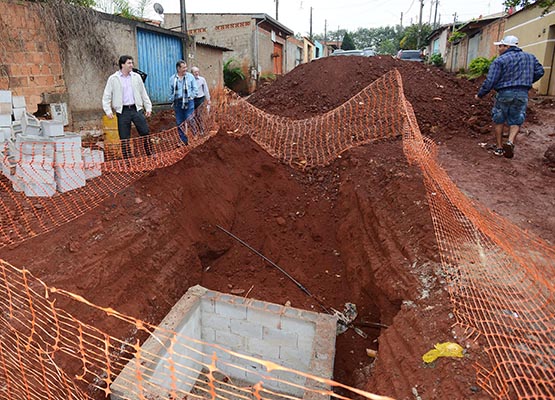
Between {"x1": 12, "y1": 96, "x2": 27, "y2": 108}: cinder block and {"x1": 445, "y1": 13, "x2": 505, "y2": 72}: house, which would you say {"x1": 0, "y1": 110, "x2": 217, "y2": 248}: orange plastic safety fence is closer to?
{"x1": 12, "y1": 96, "x2": 27, "y2": 108}: cinder block

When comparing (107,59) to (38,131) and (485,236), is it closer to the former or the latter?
(38,131)

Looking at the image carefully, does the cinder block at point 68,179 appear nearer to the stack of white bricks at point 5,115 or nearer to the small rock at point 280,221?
the stack of white bricks at point 5,115

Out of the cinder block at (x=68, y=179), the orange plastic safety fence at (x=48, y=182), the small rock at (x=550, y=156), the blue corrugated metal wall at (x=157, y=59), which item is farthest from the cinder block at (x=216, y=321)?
the blue corrugated metal wall at (x=157, y=59)

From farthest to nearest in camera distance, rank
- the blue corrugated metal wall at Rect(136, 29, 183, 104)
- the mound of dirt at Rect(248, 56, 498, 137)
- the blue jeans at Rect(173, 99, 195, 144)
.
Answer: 1. the blue corrugated metal wall at Rect(136, 29, 183, 104)
2. the mound of dirt at Rect(248, 56, 498, 137)
3. the blue jeans at Rect(173, 99, 195, 144)

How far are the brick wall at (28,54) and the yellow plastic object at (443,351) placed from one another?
684cm

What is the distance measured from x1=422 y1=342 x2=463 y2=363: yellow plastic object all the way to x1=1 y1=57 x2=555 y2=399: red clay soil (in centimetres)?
4

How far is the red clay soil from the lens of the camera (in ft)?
10.6

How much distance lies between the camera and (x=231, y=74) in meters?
16.7

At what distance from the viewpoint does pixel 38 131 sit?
191 inches

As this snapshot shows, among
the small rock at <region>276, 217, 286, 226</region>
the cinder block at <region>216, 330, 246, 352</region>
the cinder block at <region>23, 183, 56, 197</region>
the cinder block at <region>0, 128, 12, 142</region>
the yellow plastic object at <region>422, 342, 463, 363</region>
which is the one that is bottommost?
the cinder block at <region>216, 330, 246, 352</region>

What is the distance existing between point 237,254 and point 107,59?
5.42m

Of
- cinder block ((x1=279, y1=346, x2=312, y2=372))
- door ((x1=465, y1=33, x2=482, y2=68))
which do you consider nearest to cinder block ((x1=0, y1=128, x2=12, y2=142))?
cinder block ((x1=279, y1=346, x2=312, y2=372))

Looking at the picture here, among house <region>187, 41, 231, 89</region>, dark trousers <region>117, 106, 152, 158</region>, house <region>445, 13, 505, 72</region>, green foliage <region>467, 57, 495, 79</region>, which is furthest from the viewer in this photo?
house <region>445, 13, 505, 72</region>

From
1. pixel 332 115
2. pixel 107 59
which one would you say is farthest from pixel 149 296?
pixel 107 59
